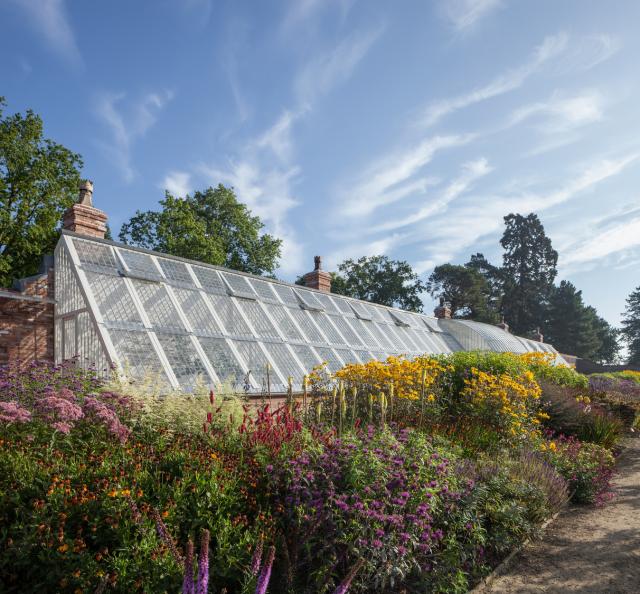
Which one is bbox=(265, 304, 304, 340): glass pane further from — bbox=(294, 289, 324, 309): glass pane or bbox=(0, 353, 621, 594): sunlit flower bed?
bbox=(0, 353, 621, 594): sunlit flower bed

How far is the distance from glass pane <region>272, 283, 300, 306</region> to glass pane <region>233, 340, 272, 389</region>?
3.22 metres

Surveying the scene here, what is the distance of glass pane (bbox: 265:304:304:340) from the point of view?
11.0m

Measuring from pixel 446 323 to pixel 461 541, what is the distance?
775 inches

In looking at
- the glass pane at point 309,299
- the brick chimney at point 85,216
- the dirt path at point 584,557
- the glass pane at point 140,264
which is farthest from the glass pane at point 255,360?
the dirt path at point 584,557

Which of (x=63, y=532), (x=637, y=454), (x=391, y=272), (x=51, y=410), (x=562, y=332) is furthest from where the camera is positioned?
(x=562, y=332)

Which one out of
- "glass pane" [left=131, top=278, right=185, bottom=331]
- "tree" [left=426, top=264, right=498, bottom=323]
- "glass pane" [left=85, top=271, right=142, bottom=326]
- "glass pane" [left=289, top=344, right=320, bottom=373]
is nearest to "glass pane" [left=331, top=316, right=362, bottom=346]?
"glass pane" [left=289, top=344, right=320, bottom=373]

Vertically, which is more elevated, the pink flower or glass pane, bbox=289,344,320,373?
glass pane, bbox=289,344,320,373

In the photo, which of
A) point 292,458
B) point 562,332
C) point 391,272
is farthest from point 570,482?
point 562,332

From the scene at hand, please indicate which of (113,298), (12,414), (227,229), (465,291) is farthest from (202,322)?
(465,291)

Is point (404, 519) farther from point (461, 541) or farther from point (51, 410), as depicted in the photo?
point (51, 410)

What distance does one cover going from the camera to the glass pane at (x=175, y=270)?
9.91 metres

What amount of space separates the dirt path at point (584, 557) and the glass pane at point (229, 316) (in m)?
6.41

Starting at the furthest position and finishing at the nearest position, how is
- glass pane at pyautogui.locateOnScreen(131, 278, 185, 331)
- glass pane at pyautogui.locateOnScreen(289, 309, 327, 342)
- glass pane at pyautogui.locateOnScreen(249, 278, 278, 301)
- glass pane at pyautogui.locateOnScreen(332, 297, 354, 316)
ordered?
1. glass pane at pyautogui.locateOnScreen(332, 297, 354, 316)
2. glass pane at pyautogui.locateOnScreen(249, 278, 278, 301)
3. glass pane at pyautogui.locateOnScreen(289, 309, 327, 342)
4. glass pane at pyautogui.locateOnScreen(131, 278, 185, 331)

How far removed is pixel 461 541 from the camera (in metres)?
4.41
